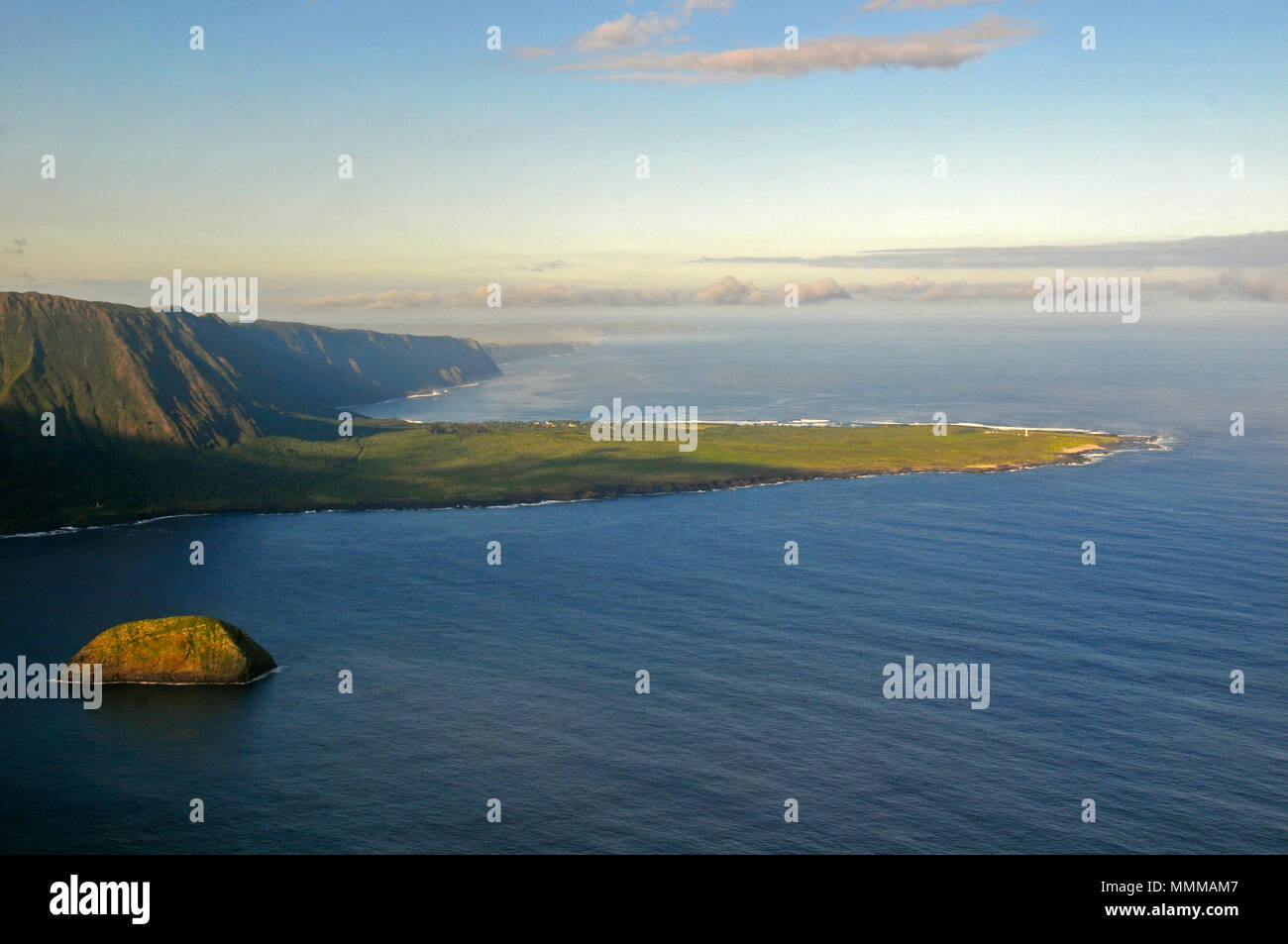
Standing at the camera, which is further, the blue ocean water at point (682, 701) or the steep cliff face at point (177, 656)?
the steep cliff face at point (177, 656)

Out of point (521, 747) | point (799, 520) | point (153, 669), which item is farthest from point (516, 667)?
point (799, 520)

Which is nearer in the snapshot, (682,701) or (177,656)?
(682,701)

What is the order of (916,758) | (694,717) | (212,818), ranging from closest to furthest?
1. (212,818)
2. (916,758)
3. (694,717)

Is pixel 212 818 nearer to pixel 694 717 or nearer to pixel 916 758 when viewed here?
pixel 694 717

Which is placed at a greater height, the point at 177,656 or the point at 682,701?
the point at 177,656
